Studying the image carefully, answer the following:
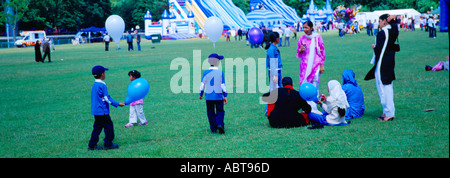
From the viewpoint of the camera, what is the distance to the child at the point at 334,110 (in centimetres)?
764

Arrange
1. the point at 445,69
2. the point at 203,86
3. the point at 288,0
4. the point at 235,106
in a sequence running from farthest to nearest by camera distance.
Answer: the point at 288,0, the point at 445,69, the point at 235,106, the point at 203,86

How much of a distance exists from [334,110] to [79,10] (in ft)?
250

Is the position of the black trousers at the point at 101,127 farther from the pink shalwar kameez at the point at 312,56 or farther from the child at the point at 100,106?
the pink shalwar kameez at the point at 312,56

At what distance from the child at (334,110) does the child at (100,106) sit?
130 inches

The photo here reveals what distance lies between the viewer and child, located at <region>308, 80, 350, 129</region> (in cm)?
764

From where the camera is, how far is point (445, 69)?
48.9 feet

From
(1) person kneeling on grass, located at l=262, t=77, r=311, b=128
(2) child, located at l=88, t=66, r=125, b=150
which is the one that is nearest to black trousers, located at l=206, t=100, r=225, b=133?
(1) person kneeling on grass, located at l=262, t=77, r=311, b=128

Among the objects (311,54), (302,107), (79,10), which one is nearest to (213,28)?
(311,54)

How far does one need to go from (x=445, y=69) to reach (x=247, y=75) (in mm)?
6835

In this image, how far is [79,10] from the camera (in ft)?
255

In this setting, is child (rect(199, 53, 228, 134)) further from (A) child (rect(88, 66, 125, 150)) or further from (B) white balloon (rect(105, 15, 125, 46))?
(B) white balloon (rect(105, 15, 125, 46))

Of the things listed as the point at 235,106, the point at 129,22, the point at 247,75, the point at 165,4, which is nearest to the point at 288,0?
the point at 165,4

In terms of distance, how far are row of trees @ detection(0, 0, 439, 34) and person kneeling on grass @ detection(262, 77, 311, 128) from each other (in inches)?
2490
